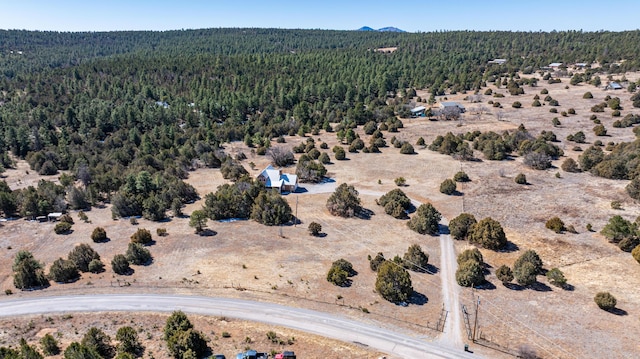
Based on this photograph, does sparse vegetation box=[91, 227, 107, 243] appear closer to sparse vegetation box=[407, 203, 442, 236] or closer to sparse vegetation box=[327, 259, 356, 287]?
sparse vegetation box=[327, 259, 356, 287]

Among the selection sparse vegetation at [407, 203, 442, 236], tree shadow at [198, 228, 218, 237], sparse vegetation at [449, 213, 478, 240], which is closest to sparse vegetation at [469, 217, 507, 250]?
sparse vegetation at [449, 213, 478, 240]

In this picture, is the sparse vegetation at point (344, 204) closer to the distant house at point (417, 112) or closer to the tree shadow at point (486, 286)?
the tree shadow at point (486, 286)

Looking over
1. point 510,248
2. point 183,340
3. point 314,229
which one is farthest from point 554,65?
point 183,340

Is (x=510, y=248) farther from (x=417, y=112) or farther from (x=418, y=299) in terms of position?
(x=417, y=112)

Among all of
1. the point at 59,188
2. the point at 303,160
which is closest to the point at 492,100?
the point at 303,160

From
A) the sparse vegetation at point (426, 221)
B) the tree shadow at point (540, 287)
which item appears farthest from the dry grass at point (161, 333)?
the sparse vegetation at point (426, 221)

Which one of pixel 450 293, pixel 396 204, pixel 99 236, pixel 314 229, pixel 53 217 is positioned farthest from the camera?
pixel 53 217
